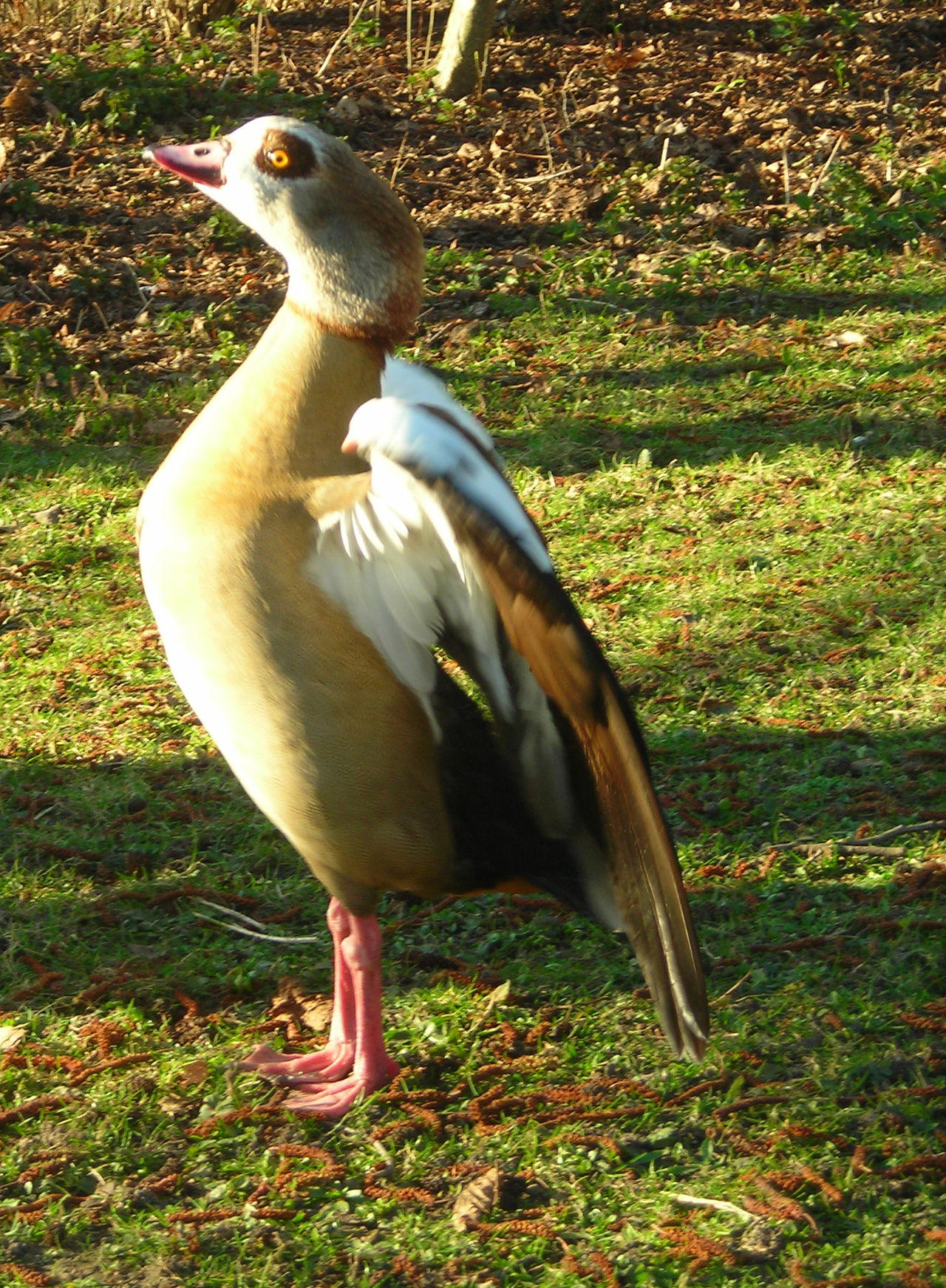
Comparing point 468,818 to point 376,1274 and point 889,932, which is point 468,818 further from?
point 889,932

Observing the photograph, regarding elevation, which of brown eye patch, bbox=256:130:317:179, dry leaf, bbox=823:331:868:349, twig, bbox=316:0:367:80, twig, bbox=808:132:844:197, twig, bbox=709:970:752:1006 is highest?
twig, bbox=316:0:367:80

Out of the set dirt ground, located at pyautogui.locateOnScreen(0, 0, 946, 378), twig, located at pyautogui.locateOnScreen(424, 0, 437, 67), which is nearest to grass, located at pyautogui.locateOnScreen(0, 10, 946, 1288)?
dirt ground, located at pyautogui.locateOnScreen(0, 0, 946, 378)

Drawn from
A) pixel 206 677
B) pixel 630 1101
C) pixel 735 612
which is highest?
pixel 206 677

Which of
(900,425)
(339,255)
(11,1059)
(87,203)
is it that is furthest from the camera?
(87,203)

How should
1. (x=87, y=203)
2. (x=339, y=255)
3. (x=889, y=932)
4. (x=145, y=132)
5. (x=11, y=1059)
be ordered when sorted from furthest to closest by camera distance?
(x=145, y=132) → (x=87, y=203) → (x=889, y=932) → (x=11, y=1059) → (x=339, y=255)

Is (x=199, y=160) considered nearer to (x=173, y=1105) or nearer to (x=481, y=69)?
(x=173, y=1105)

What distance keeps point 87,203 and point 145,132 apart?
2.67ft

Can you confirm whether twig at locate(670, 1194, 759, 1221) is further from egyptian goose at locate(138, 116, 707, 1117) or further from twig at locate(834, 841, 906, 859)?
twig at locate(834, 841, 906, 859)

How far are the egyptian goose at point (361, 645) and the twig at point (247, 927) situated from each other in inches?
20.2

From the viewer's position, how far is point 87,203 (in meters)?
7.25

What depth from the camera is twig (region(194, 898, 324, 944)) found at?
3.40m

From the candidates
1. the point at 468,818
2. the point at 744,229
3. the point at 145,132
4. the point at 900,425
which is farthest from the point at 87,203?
the point at 468,818

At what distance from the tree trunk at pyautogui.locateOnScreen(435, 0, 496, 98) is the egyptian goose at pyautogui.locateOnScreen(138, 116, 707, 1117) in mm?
5810

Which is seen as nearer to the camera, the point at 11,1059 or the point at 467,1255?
the point at 467,1255
